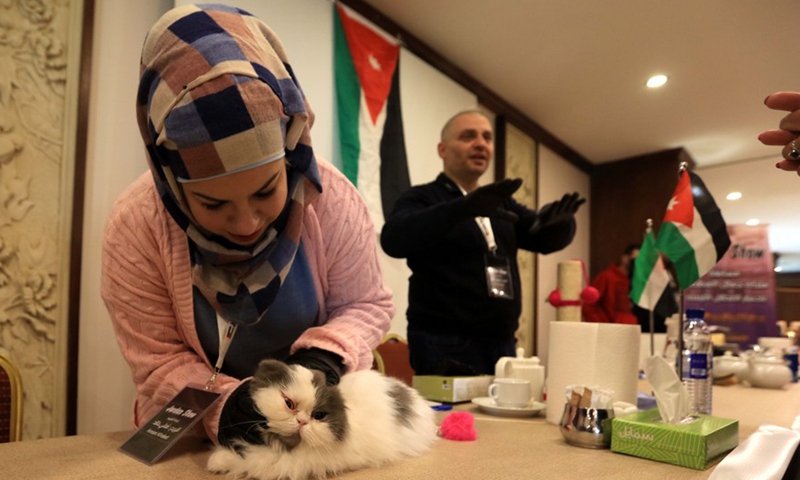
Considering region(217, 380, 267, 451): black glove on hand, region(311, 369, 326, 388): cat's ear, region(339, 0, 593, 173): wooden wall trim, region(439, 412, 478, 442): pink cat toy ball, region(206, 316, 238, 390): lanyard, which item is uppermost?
region(339, 0, 593, 173): wooden wall trim

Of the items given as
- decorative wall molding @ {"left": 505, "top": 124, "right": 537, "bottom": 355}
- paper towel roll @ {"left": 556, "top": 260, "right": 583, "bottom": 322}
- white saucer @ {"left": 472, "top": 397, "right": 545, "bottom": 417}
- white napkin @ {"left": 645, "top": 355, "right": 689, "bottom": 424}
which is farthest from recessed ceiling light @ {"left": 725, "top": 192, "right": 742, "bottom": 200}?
white napkin @ {"left": 645, "top": 355, "right": 689, "bottom": 424}

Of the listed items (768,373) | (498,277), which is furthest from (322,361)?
(768,373)

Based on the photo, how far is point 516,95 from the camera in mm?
4332

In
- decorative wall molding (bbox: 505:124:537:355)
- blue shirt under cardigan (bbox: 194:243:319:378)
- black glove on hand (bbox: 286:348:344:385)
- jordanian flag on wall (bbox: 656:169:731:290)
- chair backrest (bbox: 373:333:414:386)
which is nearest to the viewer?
black glove on hand (bbox: 286:348:344:385)

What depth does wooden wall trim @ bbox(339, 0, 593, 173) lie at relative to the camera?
122 inches

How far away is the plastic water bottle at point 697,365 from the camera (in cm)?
106

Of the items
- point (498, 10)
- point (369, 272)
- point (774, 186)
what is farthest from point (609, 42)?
point (774, 186)

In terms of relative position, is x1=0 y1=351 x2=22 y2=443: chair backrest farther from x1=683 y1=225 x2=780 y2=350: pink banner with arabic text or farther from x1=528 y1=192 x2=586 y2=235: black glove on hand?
x1=683 y1=225 x2=780 y2=350: pink banner with arabic text

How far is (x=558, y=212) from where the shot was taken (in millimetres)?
1854

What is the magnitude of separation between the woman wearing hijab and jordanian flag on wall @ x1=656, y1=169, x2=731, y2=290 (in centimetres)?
59

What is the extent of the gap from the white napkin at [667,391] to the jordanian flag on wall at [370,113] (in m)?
2.07

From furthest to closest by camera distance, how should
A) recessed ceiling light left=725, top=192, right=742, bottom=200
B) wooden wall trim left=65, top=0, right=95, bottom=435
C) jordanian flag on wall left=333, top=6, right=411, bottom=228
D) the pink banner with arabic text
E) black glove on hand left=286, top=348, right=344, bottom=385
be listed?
1. recessed ceiling light left=725, top=192, right=742, bottom=200
2. the pink banner with arabic text
3. jordanian flag on wall left=333, top=6, right=411, bottom=228
4. wooden wall trim left=65, top=0, right=95, bottom=435
5. black glove on hand left=286, top=348, right=344, bottom=385

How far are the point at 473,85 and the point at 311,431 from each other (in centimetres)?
373

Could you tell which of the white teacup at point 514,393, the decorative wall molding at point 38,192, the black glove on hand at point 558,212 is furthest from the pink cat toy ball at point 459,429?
the decorative wall molding at point 38,192
